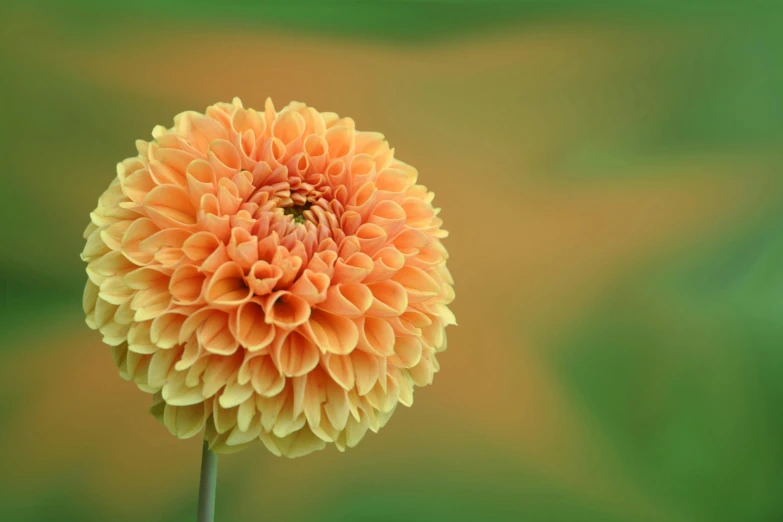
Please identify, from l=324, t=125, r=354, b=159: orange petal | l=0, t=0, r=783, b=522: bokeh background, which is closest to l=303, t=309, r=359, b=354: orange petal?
l=324, t=125, r=354, b=159: orange petal

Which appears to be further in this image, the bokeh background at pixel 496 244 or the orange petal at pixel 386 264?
the bokeh background at pixel 496 244

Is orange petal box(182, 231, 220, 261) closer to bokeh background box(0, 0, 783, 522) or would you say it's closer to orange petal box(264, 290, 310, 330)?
orange petal box(264, 290, 310, 330)

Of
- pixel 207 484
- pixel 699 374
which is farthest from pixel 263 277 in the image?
pixel 699 374

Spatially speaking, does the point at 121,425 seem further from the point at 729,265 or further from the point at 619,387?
the point at 729,265

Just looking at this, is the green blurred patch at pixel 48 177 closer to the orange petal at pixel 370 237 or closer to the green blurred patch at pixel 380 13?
the green blurred patch at pixel 380 13

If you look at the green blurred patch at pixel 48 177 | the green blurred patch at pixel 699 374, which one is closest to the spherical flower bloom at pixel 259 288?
the green blurred patch at pixel 48 177

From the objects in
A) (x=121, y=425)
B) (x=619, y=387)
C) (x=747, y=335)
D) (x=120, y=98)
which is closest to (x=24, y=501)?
(x=121, y=425)

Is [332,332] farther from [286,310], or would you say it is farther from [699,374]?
[699,374]
